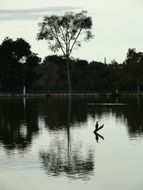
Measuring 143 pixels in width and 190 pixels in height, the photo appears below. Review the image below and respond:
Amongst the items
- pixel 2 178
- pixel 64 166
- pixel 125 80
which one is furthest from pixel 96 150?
→ pixel 125 80

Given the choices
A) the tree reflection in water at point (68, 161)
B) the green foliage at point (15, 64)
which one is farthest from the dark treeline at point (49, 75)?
the tree reflection in water at point (68, 161)

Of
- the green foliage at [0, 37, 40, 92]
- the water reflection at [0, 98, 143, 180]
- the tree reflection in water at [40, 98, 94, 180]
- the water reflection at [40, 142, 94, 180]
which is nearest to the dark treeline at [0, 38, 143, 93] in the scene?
the green foliage at [0, 37, 40, 92]

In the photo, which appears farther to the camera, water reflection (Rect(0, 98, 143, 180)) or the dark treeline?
the dark treeline

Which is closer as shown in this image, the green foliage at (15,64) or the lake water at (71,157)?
the lake water at (71,157)

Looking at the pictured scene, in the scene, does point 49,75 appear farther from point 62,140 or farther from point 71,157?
point 71,157

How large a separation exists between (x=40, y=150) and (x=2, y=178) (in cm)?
635

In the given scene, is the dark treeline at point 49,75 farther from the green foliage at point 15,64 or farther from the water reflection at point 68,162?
the water reflection at point 68,162

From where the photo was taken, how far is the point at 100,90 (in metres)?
103

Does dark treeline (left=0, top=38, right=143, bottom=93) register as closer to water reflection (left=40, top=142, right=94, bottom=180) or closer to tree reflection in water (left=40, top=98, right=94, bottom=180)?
tree reflection in water (left=40, top=98, right=94, bottom=180)

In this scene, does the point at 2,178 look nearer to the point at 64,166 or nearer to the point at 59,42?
the point at 64,166

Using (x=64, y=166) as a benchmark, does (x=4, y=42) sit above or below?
above

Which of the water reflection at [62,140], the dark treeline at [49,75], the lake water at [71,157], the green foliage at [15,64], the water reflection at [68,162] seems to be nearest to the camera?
the lake water at [71,157]

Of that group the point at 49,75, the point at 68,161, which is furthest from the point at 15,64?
the point at 68,161

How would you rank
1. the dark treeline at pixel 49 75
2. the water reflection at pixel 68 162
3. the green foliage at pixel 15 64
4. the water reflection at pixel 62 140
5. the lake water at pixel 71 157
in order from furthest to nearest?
the green foliage at pixel 15 64 → the dark treeline at pixel 49 75 → the water reflection at pixel 62 140 → the water reflection at pixel 68 162 → the lake water at pixel 71 157
